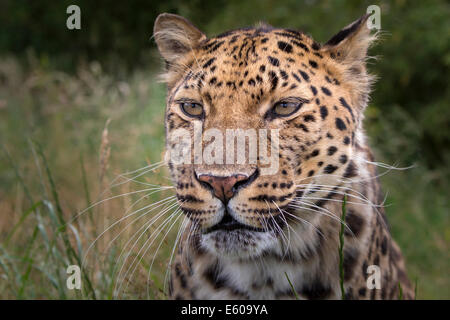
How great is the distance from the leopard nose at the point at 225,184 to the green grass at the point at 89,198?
1.09 m

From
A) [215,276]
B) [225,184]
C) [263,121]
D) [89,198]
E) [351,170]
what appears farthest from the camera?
[89,198]

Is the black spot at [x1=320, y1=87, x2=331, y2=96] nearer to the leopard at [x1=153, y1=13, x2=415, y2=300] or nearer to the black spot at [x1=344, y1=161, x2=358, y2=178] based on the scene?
the leopard at [x1=153, y1=13, x2=415, y2=300]

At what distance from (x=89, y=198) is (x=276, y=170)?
6.91 ft

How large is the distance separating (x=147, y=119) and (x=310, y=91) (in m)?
6.04

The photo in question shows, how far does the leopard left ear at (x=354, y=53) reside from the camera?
3.54m

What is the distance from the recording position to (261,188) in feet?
9.94

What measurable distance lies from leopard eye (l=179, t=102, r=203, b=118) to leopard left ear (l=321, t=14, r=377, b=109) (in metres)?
0.93

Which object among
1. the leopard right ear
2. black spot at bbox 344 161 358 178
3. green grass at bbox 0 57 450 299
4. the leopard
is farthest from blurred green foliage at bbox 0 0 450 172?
black spot at bbox 344 161 358 178

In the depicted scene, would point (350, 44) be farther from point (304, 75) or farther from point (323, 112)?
point (323, 112)

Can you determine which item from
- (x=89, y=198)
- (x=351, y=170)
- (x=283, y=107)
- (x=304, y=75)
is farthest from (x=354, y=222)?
(x=89, y=198)

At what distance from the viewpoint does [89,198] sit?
4.59 metres

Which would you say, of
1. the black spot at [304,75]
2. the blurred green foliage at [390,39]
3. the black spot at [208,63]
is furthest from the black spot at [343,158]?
the blurred green foliage at [390,39]

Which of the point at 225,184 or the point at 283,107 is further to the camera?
the point at 283,107

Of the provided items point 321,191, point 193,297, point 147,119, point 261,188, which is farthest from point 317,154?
point 147,119
